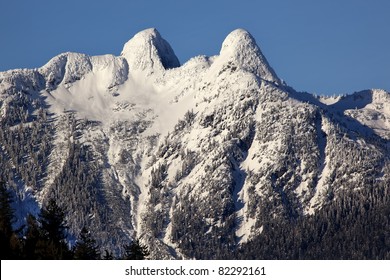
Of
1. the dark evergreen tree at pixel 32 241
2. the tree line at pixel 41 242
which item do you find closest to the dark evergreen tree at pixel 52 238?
the tree line at pixel 41 242

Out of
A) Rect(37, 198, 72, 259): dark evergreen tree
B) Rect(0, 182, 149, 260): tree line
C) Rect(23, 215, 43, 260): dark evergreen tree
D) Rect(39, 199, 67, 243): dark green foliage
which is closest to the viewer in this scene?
Rect(0, 182, 149, 260): tree line

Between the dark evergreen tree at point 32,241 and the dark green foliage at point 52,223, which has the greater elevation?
the dark green foliage at point 52,223

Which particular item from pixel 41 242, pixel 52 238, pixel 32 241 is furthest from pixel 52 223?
pixel 41 242

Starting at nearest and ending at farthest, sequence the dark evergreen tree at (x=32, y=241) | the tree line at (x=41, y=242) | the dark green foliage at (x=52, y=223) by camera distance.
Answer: the tree line at (x=41, y=242) < the dark evergreen tree at (x=32, y=241) < the dark green foliage at (x=52, y=223)

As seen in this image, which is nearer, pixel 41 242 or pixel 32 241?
pixel 41 242

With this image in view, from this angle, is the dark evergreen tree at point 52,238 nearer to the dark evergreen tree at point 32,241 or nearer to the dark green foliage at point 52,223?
the dark green foliage at point 52,223

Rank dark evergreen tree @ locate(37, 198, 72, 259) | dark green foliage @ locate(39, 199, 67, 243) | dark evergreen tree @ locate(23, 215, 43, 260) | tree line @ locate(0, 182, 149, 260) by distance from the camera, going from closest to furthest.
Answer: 1. tree line @ locate(0, 182, 149, 260)
2. dark evergreen tree @ locate(23, 215, 43, 260)
3. dark evergreen tree @ locate(37, 198, 72, 259)
4. dark green foliage @ locate(39, 199, 67, 243)

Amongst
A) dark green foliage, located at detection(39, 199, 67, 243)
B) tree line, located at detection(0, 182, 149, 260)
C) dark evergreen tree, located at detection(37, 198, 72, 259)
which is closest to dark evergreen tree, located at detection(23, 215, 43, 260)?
tree line, located at detection(0, 182, 149, 260)

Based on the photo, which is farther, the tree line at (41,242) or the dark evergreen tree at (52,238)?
the dark evergreen tree at (52,238)

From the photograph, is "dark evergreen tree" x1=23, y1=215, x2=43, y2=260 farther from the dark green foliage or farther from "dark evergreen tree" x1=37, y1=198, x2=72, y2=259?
the dark green foliage

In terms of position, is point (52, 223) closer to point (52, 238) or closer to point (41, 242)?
point (52, 238)

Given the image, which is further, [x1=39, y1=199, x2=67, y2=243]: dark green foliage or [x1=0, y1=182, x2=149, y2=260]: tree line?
[x1=39, y1=199, x2=67, y2=243]: dark green foliage
